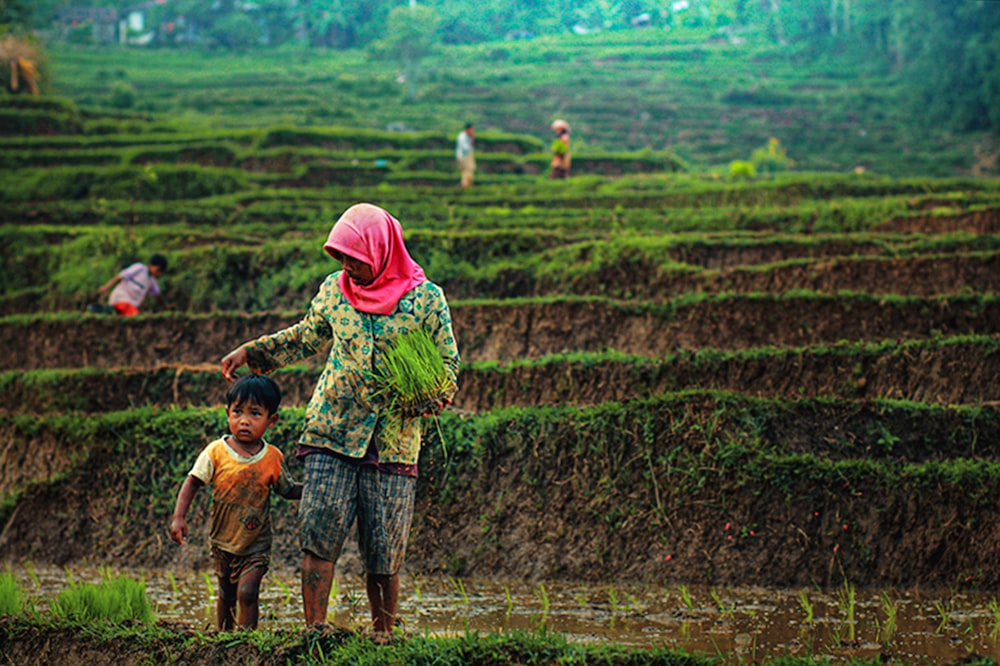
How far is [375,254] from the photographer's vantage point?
5.28 meters

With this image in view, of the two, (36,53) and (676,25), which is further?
(676,25)

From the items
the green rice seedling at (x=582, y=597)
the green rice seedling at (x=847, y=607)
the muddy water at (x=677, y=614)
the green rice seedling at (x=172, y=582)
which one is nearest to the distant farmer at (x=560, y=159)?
the green rice seedling at (x=172, y=582)

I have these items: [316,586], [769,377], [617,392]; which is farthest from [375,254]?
[769,377]

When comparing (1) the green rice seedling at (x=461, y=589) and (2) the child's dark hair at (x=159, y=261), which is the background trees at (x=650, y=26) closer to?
(2) the child's dark hair at (x=159, y=261)

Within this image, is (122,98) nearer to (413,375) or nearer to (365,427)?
(365,427)

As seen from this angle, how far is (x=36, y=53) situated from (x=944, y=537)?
1441 inches

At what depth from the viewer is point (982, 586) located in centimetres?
709

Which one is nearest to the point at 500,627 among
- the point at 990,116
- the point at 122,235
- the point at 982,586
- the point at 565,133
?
the point at 982,586

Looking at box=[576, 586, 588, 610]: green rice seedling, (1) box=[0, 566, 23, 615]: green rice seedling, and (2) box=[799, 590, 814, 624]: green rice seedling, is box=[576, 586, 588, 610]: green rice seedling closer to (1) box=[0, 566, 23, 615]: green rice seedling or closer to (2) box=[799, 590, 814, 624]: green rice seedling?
(2) box=[799, 590, 814, 624]: green rice seedling

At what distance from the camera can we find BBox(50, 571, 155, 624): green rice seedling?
5.53 metres

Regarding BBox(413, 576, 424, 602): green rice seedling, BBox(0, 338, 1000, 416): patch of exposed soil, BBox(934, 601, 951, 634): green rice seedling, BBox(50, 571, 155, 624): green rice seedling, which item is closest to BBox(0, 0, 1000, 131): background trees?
BBox(0, 338, 1000, 416): patch of exposed soil

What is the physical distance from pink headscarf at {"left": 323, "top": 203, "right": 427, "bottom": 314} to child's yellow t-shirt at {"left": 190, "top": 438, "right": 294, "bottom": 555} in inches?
36.0

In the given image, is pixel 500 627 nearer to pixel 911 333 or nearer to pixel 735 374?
pixel 735 374

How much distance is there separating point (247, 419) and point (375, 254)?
99cm
